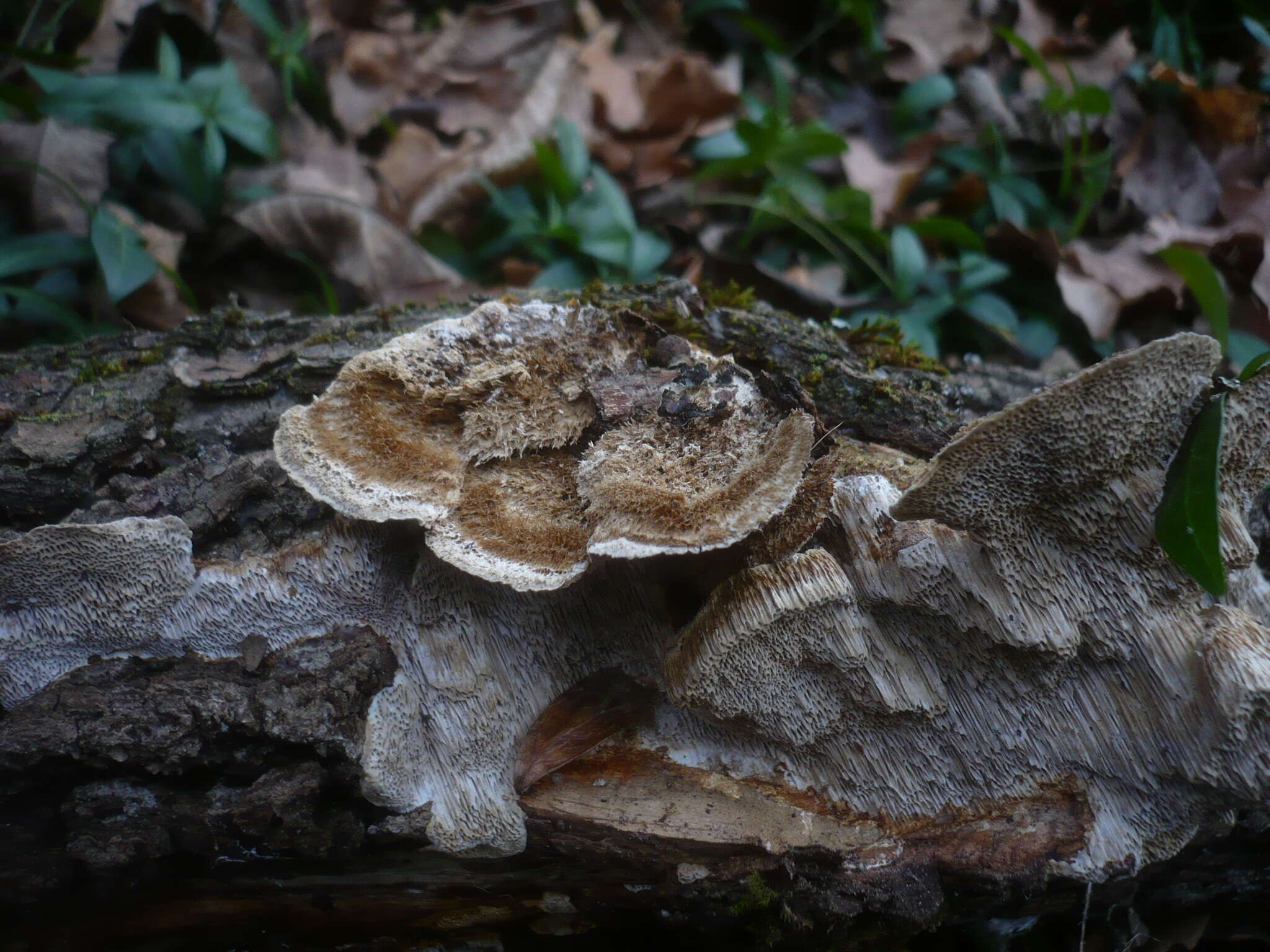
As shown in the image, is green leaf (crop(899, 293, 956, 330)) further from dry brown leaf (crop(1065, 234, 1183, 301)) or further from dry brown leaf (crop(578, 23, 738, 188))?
dry brown leaf (crop(578, 23, 738, 188))

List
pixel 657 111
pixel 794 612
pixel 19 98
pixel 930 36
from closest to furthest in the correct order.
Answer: pixel 794 612 < pixel 19 98 < pixel 657 111 < pixel 930 36

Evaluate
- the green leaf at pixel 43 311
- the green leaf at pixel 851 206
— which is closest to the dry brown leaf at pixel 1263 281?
the green leaf at pixel 851 206

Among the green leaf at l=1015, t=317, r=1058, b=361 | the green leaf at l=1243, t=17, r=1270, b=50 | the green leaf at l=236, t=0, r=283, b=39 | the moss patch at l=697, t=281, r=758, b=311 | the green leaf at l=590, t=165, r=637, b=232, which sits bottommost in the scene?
the green leaf at l=1015, t=317, r=1058, b=361

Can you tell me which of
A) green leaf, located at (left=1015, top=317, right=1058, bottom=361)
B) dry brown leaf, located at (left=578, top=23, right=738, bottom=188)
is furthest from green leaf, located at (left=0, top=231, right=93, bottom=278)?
green leaf, located at (left=1015, top=317, right=1058, bottom=361)

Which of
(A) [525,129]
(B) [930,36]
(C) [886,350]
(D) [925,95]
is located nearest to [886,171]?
(D) [925,95]

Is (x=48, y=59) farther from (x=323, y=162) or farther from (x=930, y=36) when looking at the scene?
(x=930, y=36)

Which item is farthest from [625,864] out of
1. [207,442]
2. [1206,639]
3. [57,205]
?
[57,205]

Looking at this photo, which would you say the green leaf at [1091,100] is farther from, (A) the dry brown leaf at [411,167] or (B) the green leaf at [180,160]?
(B) the green leaf at [180,160]
